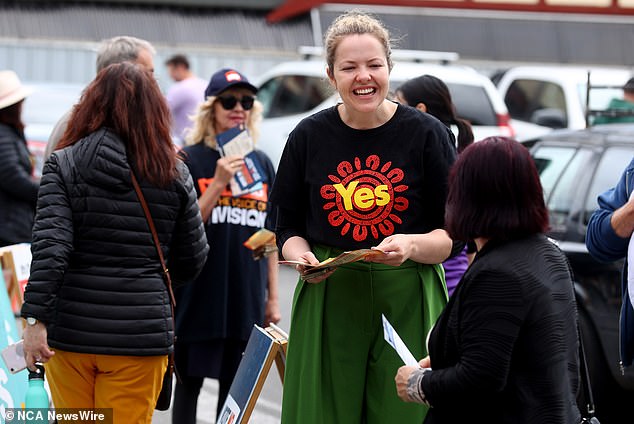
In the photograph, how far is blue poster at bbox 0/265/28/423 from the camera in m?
5.50

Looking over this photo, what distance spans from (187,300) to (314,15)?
60.6ft

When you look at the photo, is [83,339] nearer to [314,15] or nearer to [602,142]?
[602,142]

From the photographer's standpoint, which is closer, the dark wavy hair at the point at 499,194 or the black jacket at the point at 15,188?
the dark wavy hair at the point at 499,194

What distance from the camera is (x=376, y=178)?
423cm

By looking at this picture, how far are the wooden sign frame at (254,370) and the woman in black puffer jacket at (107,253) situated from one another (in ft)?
1.25

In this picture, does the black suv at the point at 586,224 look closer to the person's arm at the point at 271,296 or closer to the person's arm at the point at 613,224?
the person's arm at the point at 271,296

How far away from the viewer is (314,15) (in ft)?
78.3

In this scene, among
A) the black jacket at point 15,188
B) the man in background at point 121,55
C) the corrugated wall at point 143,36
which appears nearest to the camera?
the man in background at point 121,55

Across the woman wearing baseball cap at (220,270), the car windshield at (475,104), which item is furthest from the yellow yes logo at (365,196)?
the car windshield at (475,104)

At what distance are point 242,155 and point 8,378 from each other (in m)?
1.50

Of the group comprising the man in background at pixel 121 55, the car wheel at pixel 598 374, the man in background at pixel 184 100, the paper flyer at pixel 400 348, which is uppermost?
the man in background at pixel 121 55

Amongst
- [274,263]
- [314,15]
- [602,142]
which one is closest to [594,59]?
[314,15]

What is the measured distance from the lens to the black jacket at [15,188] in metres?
7.46

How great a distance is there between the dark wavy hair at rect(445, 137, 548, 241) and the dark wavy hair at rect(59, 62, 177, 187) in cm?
160
